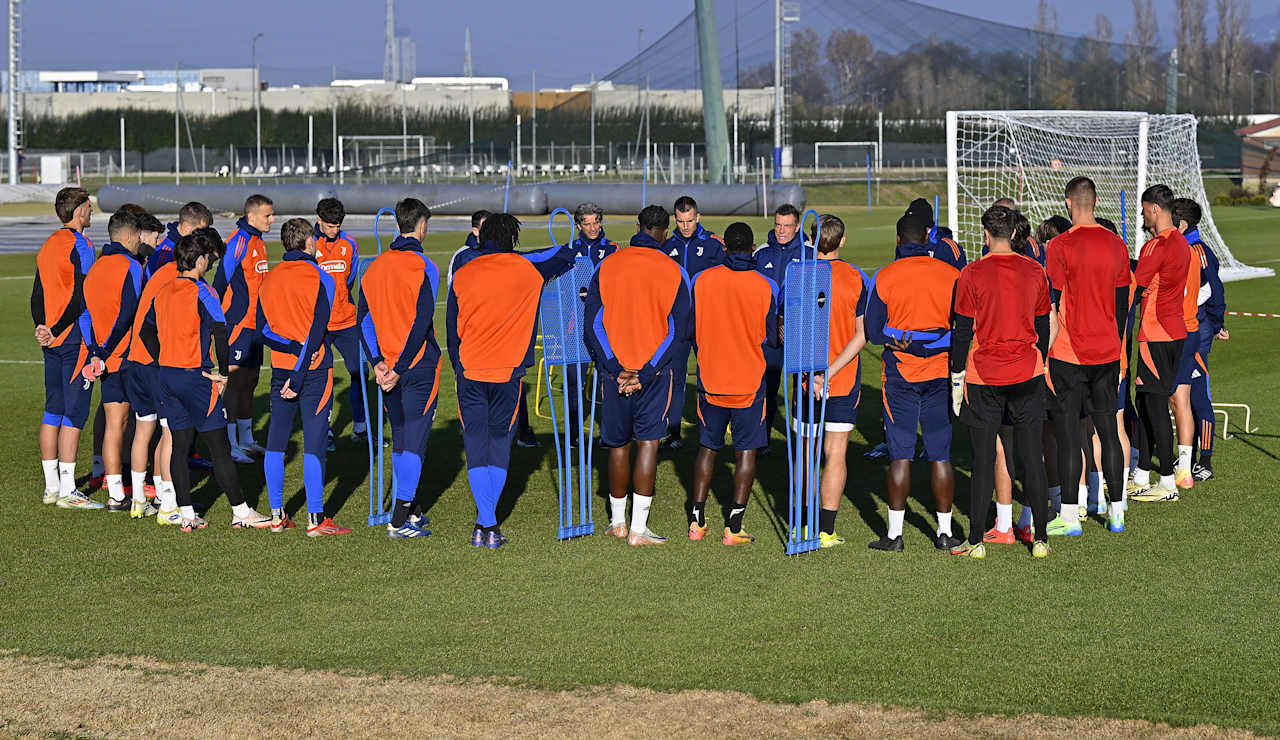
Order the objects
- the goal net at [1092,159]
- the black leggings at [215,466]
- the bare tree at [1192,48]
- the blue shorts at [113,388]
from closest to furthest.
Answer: the black leggings at [215,466], the blue shorts at [113,388], the goal net at [1092,159], the bare tree at [1192,48]

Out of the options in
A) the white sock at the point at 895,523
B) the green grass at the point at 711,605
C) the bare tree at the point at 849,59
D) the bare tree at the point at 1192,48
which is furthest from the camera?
the bare tree at the point at 849,59

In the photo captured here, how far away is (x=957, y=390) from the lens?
778 centimetres

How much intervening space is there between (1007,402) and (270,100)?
9984 centimetres

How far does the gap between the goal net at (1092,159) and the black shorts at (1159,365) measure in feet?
41.7

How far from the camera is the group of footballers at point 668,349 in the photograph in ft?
25.9

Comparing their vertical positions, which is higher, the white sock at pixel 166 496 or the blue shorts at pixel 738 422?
the blue shorts at pixel 738 422

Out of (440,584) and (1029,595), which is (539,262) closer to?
(440,584)

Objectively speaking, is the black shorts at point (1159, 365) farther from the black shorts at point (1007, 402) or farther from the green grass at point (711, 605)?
the black shorts at point (1007, 402)

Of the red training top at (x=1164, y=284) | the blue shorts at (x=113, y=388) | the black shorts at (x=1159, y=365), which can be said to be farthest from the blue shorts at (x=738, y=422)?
the blue shorts at (x=113, y=388)

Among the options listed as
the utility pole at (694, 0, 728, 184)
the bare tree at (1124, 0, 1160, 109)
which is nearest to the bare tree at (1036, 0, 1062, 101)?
the bare tree at (1124, 0, 1160, 109)

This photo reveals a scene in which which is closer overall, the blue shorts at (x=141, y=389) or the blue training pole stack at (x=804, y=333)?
the blue training pole stack at (x=804, y=333)

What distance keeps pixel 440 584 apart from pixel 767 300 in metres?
2.42

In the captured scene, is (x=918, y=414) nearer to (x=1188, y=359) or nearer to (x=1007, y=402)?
(x=1007, y=402)

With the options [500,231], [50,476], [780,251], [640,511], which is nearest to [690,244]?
[780,251]
